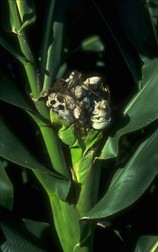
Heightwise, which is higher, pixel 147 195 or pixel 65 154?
pixel 65 154

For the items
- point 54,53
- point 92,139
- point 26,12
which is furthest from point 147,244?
point 26,12

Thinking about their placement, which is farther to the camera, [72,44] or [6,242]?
[72,44]

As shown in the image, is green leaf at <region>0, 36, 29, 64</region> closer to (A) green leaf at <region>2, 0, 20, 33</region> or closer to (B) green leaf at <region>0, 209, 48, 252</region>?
(A) green leaf at <region>2, 0, 20, 33</region>

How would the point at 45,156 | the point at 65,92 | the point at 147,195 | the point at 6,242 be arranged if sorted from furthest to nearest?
1. the point at 147,195
2. the point at 45,156
3. the point at 6,242
4. the point at 65,92

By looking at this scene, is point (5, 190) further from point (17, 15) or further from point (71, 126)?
point (17, 15)

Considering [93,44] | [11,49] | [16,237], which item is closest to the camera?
[11,49]

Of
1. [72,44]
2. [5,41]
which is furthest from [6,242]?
[72,44]

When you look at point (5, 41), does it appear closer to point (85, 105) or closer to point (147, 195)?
point (85, 105)

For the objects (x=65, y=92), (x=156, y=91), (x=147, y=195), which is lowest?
(x=147, y=195)
